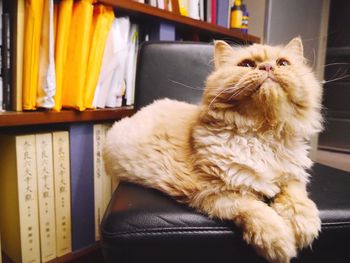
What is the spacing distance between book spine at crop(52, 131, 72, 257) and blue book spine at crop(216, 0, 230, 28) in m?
1.00

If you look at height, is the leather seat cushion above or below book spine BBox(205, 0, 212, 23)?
below

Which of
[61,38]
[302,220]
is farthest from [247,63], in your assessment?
[61,38]

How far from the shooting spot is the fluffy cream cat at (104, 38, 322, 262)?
55cm

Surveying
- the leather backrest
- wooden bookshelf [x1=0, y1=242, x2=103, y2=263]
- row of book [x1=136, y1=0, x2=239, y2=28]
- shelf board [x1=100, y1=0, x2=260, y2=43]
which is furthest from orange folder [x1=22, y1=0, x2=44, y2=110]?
wooden bookshelf [x1=0, y1=242, x2=103, y2=263]

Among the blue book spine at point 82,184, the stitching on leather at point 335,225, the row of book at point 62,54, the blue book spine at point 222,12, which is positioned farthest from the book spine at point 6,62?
the blue book spine at point 222,12

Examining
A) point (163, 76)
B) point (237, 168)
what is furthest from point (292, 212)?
point (163, 76)

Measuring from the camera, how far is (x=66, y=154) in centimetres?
102

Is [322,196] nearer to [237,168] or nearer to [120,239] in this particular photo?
[237,168]

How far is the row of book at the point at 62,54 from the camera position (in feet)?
2.81

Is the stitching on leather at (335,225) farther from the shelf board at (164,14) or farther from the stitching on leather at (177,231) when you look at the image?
the shelf board at (164,14)

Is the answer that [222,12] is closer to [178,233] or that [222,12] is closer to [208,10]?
[208,10]

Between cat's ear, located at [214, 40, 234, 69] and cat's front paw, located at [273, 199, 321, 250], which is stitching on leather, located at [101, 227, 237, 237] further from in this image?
cat's ear, located at [214, 40, 234, 69]

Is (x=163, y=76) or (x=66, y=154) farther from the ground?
(x=163, y=76)

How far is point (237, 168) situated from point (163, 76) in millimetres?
574
